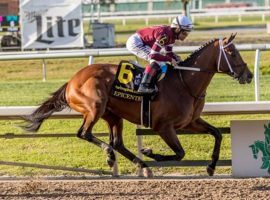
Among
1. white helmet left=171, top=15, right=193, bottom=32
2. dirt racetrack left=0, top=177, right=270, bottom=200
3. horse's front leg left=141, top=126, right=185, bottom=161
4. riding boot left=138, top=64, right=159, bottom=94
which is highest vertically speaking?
white helmet left=171, top=15, right=193, bottom=32

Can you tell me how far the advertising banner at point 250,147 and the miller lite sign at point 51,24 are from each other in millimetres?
15012

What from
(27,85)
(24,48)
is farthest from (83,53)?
(24,48)

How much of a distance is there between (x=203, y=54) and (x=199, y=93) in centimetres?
42

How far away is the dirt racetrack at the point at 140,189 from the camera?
720 cm

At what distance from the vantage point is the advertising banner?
843 cm

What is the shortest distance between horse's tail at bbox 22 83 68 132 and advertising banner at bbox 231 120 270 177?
5.98ft

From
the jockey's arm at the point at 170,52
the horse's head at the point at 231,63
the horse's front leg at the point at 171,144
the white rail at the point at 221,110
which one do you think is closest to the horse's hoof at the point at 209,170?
the horse's front leg at the point at 171,144

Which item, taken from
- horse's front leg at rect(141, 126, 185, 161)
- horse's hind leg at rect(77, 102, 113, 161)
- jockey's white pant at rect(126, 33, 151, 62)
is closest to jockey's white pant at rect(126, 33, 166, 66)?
jockey's white pant at rect(126, 33, 151, 62)

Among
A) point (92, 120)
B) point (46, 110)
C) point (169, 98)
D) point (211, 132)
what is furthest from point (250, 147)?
point (46, 110)

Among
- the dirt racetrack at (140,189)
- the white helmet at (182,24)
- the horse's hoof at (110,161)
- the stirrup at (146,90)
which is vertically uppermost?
the white helmet at (182,24)

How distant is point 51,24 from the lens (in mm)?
23875

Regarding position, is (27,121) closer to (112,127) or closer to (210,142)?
(112,127)

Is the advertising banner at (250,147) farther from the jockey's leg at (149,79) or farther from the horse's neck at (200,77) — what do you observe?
the jockey's leg at (149,79)

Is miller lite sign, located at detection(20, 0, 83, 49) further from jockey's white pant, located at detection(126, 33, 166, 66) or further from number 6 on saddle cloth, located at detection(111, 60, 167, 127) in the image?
number 6 on saddle cloth, located at detection(111, 60, 167, 127)
